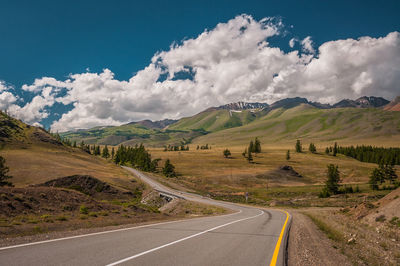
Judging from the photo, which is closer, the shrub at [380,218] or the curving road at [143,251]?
the curving road at [143,251]

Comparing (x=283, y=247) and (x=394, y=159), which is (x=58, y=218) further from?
(x=394, y=159)

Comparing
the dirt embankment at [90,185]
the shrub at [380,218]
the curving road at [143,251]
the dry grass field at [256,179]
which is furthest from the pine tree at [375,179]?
the curving road at [143,251]

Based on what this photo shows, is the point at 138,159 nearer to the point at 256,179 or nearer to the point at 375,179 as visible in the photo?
the point at 256,179

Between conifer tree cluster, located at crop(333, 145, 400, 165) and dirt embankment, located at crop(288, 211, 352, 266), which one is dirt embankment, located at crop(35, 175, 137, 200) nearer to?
dirt embankment, located at crop(288, 211, 352, 266)

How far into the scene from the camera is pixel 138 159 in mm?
132750

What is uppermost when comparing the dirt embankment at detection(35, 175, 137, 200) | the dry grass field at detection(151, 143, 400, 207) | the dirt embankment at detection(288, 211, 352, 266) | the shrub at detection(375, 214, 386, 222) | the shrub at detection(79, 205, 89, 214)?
the dirt embankment at detection(288, 211, 352, 266)

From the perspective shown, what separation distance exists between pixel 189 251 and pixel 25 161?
92.5m

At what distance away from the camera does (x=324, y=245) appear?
40.0 feet

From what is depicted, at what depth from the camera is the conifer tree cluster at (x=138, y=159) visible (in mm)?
123750

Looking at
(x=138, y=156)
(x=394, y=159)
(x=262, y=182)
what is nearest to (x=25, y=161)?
(x=138, y=156)

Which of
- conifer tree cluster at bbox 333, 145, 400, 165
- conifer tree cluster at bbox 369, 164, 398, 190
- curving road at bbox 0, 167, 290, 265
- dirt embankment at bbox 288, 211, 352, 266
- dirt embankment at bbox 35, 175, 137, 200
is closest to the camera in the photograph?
curving road at bbox 0, 167, 290, 265

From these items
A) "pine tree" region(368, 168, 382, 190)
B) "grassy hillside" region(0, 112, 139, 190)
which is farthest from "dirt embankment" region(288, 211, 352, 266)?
"pine tree" region(368, 168, 382, 190)

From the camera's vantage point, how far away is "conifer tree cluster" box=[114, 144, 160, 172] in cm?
12375

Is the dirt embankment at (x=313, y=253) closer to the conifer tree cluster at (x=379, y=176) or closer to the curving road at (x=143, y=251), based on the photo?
the curving road at (x=143, y=251)
